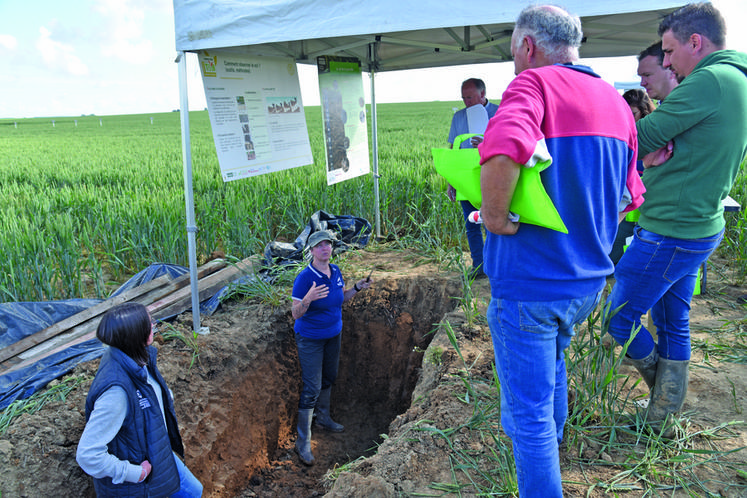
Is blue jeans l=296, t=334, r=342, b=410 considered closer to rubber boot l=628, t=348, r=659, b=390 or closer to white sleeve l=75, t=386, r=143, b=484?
white sleeve l=75, t=386, r=143, b=484

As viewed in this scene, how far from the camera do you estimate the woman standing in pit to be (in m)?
3.17

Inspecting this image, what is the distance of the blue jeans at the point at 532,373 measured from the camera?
4.80 ft

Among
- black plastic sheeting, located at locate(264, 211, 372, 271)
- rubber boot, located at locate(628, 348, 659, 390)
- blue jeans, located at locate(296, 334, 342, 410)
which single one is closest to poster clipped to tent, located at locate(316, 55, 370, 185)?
black plastic sheeting, located at locate(264, 211, 372, 271)

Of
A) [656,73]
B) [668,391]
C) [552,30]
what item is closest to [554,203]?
[552,30]

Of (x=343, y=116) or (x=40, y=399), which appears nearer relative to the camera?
(x=40, y=399)

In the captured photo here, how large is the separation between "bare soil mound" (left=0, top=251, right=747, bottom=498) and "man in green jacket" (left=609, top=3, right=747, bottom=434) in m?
0.53

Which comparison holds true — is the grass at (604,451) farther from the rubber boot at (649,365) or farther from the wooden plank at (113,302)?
the wooden plank at (113,302)

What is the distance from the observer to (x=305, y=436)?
11.4 ft

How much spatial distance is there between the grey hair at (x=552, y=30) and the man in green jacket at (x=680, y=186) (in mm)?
654

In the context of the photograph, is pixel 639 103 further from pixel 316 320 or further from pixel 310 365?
pixel 310 365

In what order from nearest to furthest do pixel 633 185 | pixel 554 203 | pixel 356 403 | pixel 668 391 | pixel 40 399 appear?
pixel 554 203, pixel 633 185, pixel 668 391, pixel 40 399, pixel 356 403

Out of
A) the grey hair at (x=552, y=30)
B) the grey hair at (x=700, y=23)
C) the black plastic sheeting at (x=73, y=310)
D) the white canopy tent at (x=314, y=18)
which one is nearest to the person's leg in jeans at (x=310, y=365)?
the white canopy tent at (x=314, y=18)

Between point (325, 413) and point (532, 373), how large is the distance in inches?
107

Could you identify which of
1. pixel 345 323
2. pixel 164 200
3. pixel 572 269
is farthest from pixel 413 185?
pixel 572 269
